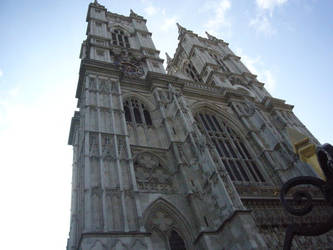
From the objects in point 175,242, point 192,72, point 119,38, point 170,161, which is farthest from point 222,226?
point 192,72

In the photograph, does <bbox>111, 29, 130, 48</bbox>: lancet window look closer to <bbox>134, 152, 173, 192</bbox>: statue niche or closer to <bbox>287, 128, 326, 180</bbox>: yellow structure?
<bbox>134, 152, 173, 192</bbox>: statue niche

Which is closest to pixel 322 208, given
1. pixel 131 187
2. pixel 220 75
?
pixel 131 187

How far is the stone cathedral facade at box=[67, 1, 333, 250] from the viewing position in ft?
33.5

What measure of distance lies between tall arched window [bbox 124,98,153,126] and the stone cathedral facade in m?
0.08

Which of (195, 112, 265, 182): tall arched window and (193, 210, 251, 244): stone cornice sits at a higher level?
(195, 112, 265, 182): tall arched window

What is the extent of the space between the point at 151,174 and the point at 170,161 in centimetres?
145

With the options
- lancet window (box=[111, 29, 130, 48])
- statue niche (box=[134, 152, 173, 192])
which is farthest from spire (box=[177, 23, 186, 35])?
statue niche (box=[134, 152, 173, 192])

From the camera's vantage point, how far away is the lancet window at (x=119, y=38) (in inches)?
995

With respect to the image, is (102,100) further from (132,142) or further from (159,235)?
(159,235)

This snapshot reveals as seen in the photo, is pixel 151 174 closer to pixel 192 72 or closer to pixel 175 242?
pixel 175 242

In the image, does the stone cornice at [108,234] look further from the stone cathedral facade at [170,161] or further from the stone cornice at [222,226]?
the stone cornice at [222,226]

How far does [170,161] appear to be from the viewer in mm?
14453

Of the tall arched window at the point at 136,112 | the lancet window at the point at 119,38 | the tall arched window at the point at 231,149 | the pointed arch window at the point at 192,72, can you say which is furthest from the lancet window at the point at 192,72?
the tall arched window at the point at 136,112

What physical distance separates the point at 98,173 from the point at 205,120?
34.4 feet
